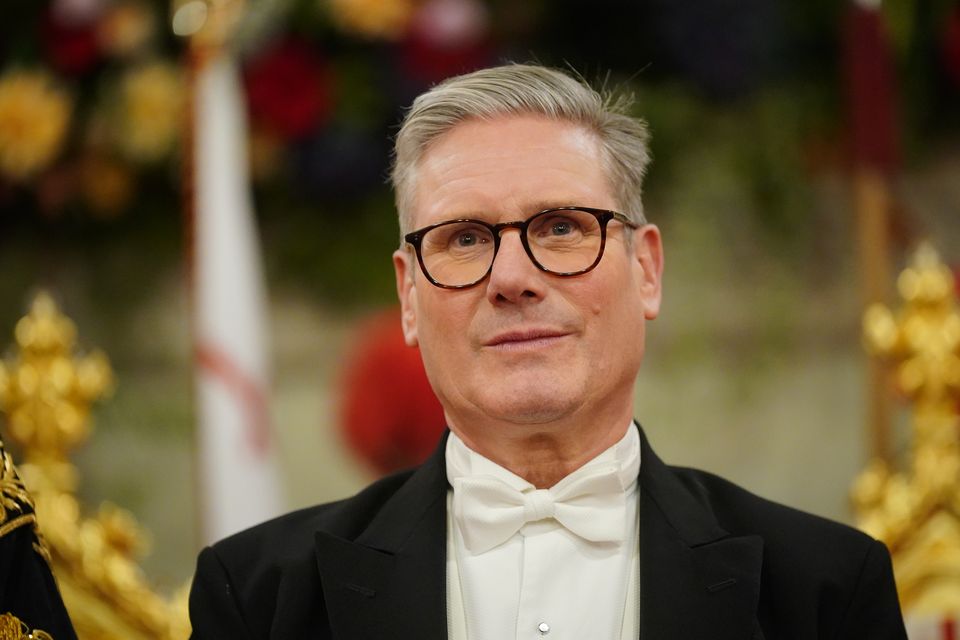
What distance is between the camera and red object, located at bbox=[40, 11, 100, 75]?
2713 millimetres

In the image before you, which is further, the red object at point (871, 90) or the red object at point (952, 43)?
the red object at point (952, 43)

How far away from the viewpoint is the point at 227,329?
2426 mm

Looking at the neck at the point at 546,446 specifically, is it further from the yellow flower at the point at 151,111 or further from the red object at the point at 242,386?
the yellow flower at the point at 151,111

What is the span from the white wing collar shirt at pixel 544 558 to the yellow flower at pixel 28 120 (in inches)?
58.3

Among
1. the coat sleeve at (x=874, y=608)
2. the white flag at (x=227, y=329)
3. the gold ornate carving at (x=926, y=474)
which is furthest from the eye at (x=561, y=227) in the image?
the white flag at (x=227, y=329)

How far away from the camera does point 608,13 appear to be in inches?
107

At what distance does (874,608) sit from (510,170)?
61cm

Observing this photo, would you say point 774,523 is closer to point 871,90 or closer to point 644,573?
point 644,573

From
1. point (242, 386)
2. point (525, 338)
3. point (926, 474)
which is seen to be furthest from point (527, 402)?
point (242, 386)

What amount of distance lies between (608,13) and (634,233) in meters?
1.21

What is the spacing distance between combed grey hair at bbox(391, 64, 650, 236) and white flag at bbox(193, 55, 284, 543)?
2.80 ft

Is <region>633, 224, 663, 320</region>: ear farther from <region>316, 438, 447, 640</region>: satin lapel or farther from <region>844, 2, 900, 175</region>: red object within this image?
<region>844, 2, 900, 175</region>: red object

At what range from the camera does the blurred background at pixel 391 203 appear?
2559 millimetres

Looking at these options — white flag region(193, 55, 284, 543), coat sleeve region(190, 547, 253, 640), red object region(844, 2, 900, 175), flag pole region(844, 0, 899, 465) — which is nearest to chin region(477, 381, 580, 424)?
coat sleeve region(190, 547, 253, 640)
